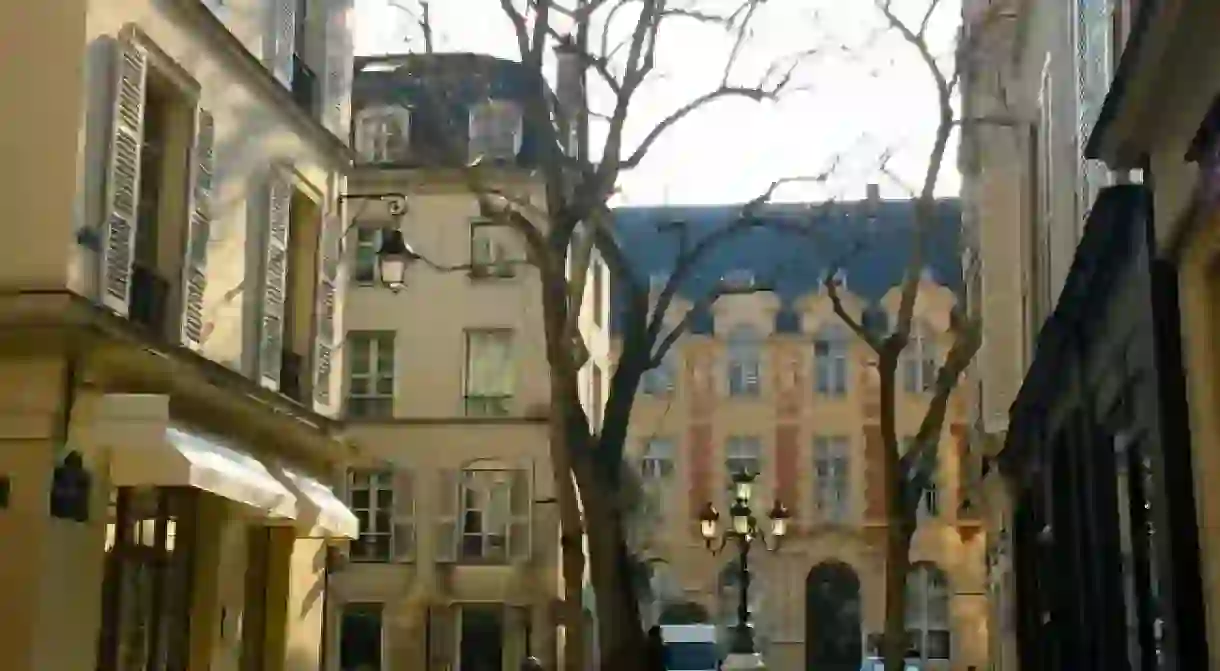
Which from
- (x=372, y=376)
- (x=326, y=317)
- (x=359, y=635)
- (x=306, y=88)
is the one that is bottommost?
(x=359, y=635)

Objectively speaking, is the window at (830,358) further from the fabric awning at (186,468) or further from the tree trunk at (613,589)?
the fabric awning at (186,468)

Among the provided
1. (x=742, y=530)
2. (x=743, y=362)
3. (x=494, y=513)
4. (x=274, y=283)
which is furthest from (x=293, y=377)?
(x=743, y=362)

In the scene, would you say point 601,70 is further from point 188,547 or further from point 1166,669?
point 1166,669

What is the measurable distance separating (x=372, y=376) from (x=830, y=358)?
1891cm

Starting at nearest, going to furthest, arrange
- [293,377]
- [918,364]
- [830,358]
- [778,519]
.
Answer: [293,377] → [778,519] → [918,364] → [830,358]

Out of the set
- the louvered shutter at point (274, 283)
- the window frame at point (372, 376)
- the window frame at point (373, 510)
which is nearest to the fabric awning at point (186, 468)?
the louvered shutter at point (274, 283)

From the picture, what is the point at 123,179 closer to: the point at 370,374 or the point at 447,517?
the point at 447,517

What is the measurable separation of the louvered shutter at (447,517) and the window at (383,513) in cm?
54

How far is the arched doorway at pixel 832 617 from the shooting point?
145ft

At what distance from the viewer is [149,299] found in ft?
39.4

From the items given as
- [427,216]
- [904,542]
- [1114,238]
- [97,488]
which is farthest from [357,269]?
[1114,238]

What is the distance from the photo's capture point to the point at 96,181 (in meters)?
10.9

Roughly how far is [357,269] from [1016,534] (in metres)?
17.1

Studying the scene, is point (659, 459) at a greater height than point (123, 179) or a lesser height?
greater
